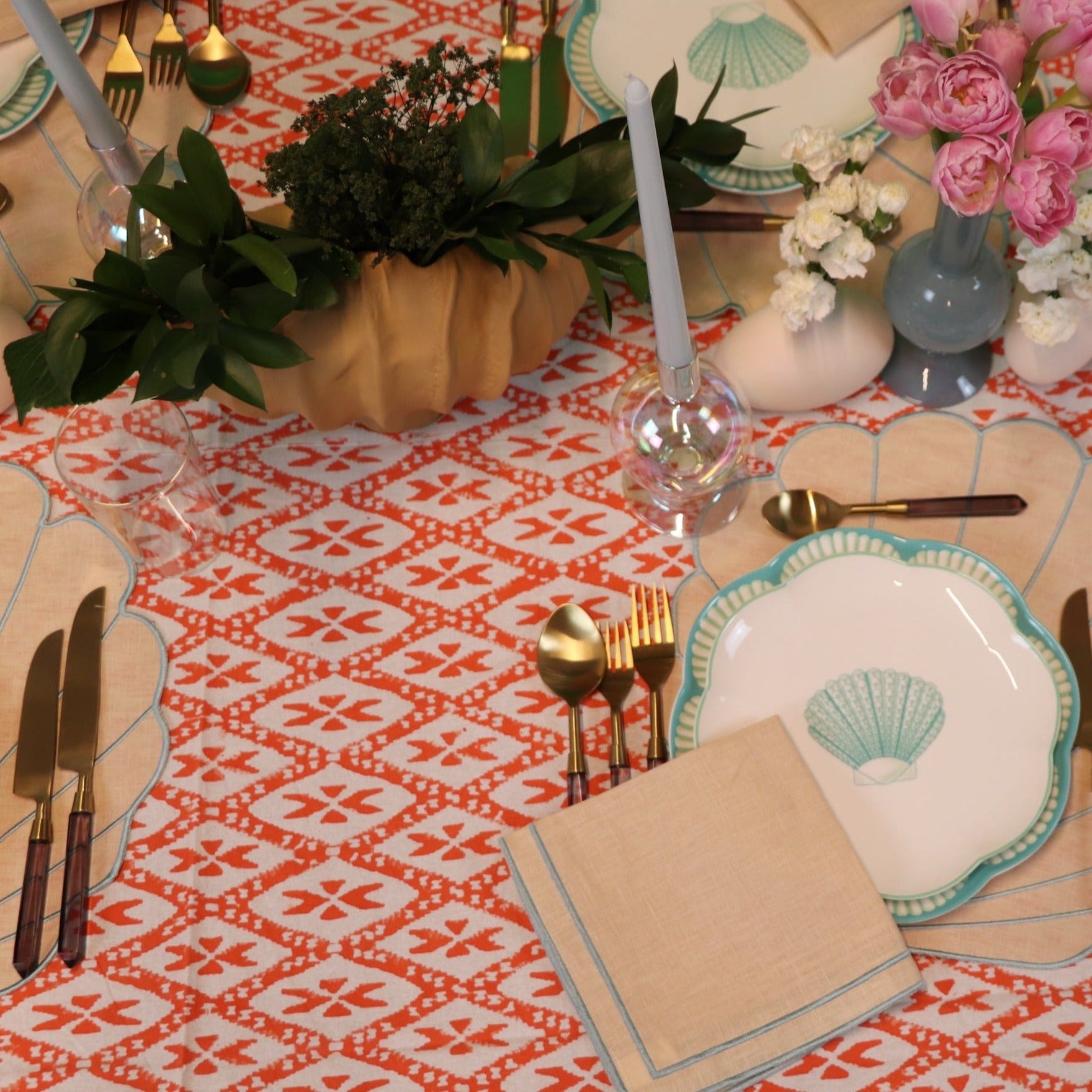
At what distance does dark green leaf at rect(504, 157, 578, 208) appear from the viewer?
29.6 inches

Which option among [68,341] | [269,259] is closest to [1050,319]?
[269,259]

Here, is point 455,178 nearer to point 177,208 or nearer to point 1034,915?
point 177,208

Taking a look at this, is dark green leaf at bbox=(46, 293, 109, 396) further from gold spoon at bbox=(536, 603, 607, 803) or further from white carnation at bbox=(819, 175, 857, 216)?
white carnation at bbox=(819, 175, 857, 216)

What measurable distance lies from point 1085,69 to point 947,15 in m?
0.08

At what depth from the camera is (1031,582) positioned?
32.6 inches

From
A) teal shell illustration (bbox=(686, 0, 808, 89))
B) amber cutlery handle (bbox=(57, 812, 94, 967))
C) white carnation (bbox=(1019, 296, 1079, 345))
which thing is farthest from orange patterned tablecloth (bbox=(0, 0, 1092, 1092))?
teal shell illustration (bbox=(686, 0, 808, 89))

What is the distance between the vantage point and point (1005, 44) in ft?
2.11

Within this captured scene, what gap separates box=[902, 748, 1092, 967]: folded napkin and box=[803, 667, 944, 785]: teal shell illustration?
0.09 m

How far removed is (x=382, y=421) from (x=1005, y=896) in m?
0.55

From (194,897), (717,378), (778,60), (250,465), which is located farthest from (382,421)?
(778,60)

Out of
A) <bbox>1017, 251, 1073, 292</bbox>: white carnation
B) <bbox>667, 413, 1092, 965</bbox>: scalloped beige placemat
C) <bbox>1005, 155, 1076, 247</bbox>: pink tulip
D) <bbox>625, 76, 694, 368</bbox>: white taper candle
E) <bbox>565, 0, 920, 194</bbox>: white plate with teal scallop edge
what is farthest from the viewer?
<bbox>565, 0, 920, 194</bbox>: white plate with teal scallop edge

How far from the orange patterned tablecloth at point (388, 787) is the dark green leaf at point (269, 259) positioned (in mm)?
231

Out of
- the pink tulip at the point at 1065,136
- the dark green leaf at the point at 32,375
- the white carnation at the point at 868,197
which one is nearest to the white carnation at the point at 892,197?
the white carnation at the point at 868,197

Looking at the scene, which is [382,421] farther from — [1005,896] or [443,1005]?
[1005,896]
